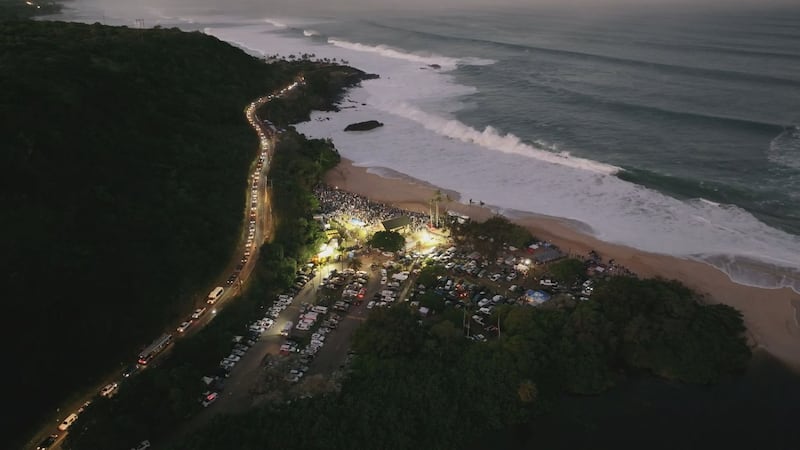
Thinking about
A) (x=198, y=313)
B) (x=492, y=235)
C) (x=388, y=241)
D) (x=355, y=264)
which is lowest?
(x=198, y=313)

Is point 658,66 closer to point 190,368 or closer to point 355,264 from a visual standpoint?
point 355,264

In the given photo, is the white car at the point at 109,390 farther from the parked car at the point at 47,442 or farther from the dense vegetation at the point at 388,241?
the dense vegetation at the point at 388,241

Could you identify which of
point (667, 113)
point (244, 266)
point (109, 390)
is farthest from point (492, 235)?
point (667, 113)

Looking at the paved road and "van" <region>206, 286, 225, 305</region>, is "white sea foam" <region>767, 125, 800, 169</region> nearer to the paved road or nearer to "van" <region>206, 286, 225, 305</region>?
the paved road

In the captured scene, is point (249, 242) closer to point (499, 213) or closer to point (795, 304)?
point (499, 213)

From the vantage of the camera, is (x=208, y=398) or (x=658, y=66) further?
(x=658, y=66)

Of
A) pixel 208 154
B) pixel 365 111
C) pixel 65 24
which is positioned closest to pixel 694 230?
pixel 208 154

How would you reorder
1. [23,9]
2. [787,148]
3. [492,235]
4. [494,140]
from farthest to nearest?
1. [23,9]
2. [494,140]
3. [787,148]
4. [492,235]
